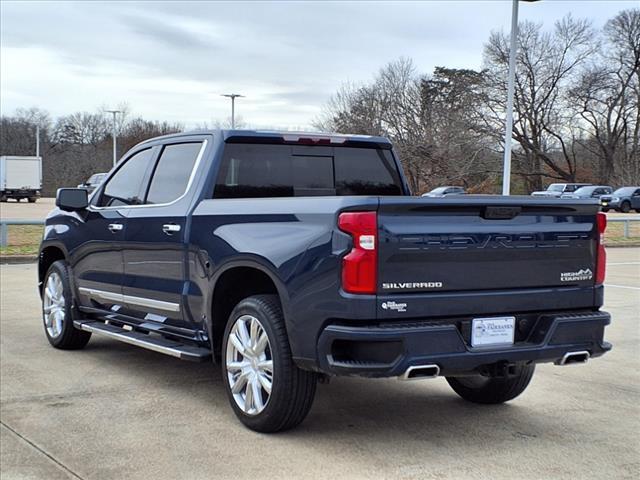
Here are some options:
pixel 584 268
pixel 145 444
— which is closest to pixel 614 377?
pixel 584 268

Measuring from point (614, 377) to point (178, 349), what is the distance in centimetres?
365

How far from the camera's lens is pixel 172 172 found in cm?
653

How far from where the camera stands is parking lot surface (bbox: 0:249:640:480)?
4547 millimetres

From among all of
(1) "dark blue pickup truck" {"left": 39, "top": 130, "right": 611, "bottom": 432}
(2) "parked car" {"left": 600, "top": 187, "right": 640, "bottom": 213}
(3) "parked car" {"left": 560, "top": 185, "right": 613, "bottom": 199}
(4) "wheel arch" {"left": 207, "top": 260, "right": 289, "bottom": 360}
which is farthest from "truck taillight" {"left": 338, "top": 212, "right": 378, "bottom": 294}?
(3) "parked car" {"left": 560, "top": 185, "right": 613, "bottom": 199}

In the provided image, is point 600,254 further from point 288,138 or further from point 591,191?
point 591,191

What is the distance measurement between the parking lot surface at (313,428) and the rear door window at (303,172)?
5.07 ft

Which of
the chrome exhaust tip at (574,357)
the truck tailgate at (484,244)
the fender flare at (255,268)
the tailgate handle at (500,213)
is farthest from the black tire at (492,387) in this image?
the fender flare at (255,268)

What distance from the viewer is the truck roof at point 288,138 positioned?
6211mm

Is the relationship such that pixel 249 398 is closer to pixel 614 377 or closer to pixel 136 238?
pixel 136 238

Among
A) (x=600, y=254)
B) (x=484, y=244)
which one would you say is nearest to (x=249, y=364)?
(x=484, y=244)

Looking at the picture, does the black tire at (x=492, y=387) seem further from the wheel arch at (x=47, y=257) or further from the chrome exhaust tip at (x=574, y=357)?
the wheel arch at (x=47, y=257)

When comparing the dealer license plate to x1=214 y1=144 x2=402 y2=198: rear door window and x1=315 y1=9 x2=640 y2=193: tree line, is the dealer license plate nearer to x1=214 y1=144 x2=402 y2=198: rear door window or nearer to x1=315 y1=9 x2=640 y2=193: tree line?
x1=214 y1=144 x2=402 y2=198: rear door window

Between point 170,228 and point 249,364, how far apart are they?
4.61 feet

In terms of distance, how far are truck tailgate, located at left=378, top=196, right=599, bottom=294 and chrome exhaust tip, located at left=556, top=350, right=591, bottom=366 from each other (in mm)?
422
